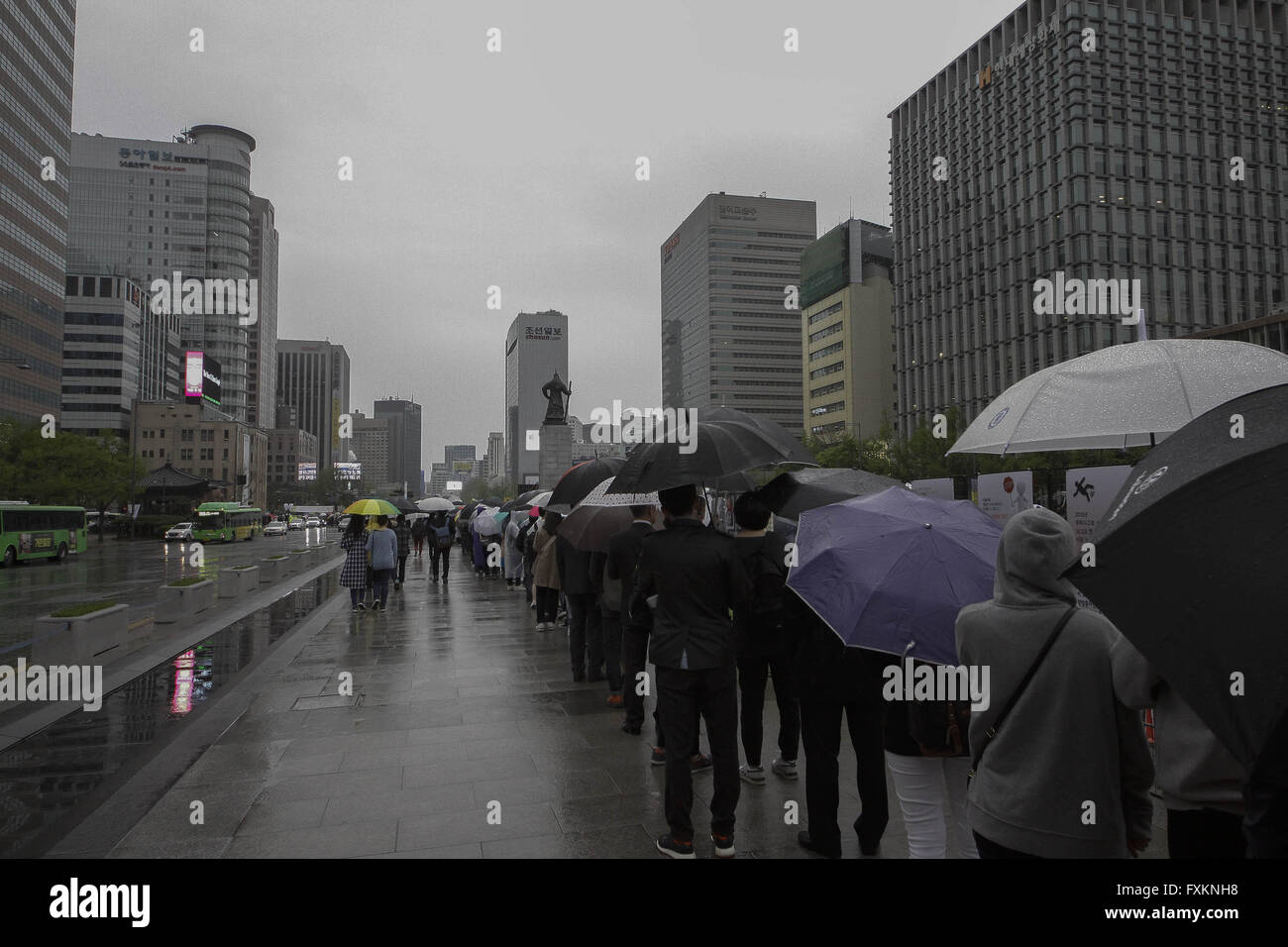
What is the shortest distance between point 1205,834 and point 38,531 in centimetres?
4058

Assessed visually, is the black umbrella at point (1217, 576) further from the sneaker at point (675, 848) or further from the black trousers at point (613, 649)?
the black trousers at point (613, 649)

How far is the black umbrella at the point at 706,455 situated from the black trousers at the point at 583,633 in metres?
4.01

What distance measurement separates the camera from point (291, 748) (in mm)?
6277

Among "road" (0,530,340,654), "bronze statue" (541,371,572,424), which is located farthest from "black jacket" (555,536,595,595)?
"bronze statue" (541,371,572,424)

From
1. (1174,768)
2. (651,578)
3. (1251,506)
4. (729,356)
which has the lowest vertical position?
(1174,768)

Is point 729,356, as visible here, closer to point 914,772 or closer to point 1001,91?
point 1001,91

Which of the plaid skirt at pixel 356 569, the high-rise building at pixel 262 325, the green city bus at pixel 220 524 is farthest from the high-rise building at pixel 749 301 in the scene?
the plaid skirt at pixel 356 569

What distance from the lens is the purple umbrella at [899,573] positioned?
3.38 metres

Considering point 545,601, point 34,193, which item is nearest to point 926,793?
point 545,601

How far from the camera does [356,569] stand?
47.1 feet

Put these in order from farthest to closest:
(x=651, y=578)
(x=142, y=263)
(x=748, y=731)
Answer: (x=142, y=263) < (x=748, y=731) < (x=651, y=578)

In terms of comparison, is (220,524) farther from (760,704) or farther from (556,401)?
(760,704)
